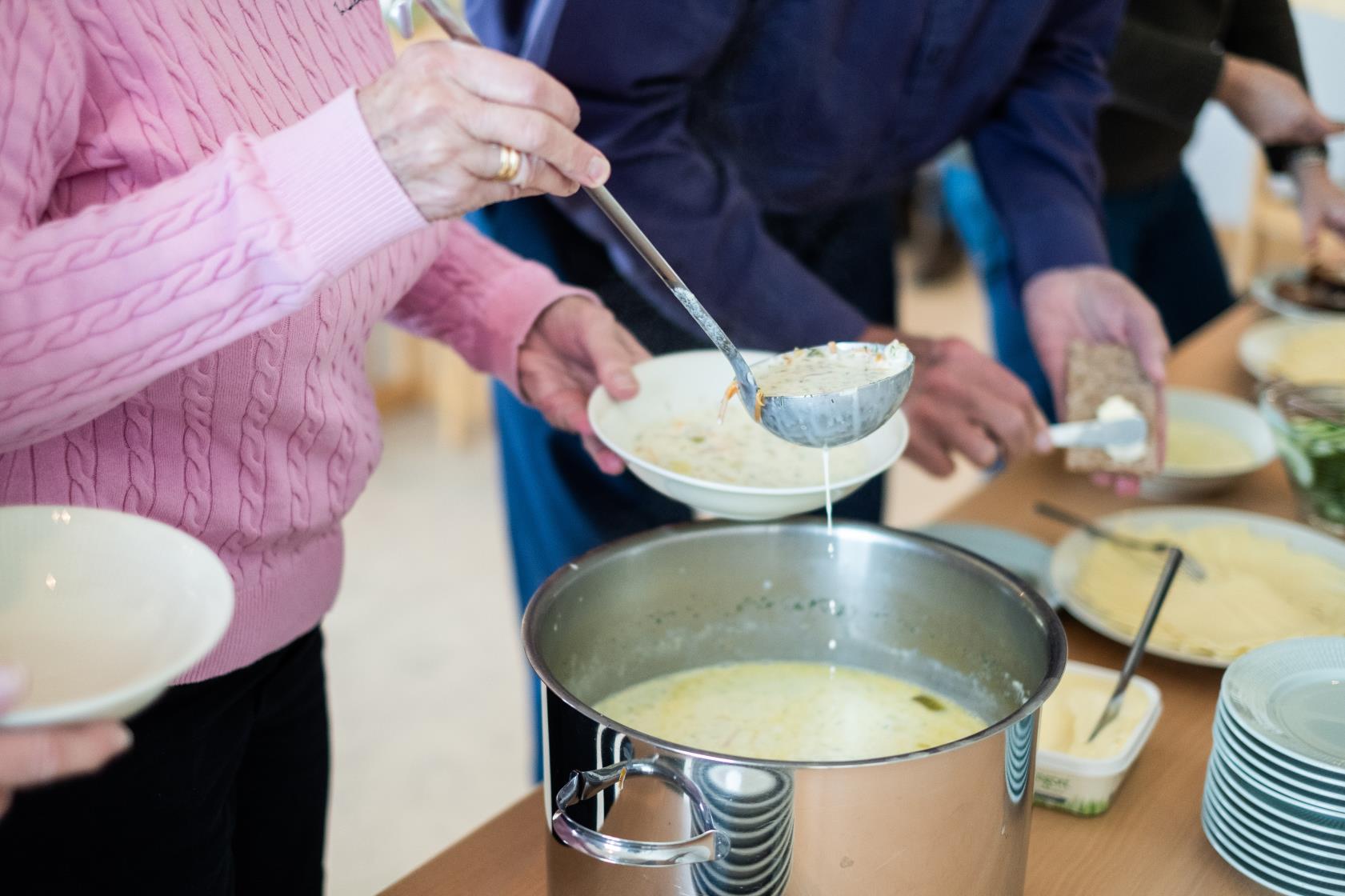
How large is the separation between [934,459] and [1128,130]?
1.02m

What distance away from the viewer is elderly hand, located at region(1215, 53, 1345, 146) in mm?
1991

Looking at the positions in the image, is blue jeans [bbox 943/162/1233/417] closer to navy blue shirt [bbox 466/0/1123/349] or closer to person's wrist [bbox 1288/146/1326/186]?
person's wrist [bbox 1288/146/1326/186]

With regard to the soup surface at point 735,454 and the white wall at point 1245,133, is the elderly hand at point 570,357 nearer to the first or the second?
the soup surface at point 735,454

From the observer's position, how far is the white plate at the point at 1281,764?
2.65 ft

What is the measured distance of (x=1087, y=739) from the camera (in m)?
1.00

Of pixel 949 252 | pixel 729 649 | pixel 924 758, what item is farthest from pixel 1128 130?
pixel 949 252

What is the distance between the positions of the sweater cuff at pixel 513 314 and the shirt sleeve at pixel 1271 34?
1.65 meters

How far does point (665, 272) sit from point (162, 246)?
0.36m

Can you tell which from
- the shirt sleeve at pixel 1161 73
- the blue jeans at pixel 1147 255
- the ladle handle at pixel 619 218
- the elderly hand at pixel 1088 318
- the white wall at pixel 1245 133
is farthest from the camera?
the white wall at pixel 1245 133

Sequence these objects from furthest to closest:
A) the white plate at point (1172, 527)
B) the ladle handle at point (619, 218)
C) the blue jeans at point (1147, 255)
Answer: the blue jeans at point (1147, 255)
the white plate at point (1172, 527)
the ladle handle at point (619, 218)

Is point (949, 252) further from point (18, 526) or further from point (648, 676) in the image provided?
point (18, 526)

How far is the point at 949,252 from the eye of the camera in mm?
4938

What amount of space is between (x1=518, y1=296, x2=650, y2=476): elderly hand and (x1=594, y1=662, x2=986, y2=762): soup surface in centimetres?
23

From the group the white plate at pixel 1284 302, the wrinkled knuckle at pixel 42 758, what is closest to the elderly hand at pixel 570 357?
the wrinkled knuckle at pixel 42 758
